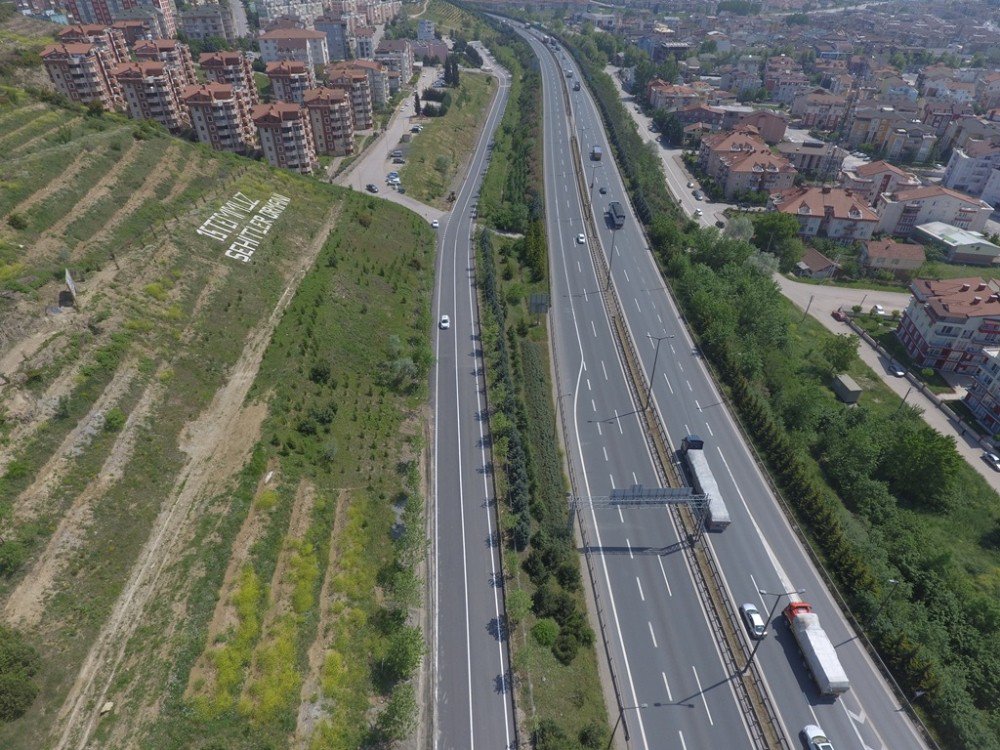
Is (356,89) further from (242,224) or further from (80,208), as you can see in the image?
(80,208)

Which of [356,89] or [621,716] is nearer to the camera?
[621,716]

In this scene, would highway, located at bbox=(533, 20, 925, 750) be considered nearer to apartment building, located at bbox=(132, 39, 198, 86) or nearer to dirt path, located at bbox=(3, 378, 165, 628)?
dirt path, located at bbox=(3, 378, 165, 628)

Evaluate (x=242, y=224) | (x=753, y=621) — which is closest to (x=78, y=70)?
(x=242, y=224)

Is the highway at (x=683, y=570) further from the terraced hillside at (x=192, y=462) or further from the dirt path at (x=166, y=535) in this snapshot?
the dirt path at (x=166, y=535)

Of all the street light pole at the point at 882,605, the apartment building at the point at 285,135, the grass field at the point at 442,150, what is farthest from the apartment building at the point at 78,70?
the street light pole at the point at 882,605

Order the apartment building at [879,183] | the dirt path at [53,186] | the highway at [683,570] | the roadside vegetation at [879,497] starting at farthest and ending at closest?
1. the apartment building at [879,183]
2. the dirt path at [53,186]
3. the roadside vegetation at [879,497]
4. the highway at [683,570]

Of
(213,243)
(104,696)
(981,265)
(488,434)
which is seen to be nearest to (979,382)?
(981,265)
